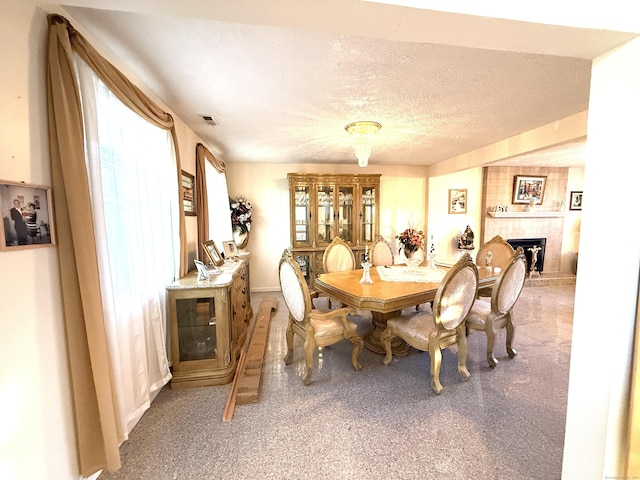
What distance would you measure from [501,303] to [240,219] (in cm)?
361

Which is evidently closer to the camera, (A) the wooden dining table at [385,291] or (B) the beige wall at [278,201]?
(A) the wooden dining table at [385,291]

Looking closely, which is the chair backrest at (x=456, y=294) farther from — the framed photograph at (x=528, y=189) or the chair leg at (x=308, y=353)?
the framed photograph at (x=528, y=189)

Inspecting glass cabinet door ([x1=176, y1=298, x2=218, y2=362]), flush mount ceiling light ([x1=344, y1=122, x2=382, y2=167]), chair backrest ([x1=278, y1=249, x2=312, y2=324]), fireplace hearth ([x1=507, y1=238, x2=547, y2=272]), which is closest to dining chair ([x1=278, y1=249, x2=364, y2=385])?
chair backrest ([x1=278, y1=249, x2=312, y2=324])

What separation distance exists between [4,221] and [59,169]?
0.32 m

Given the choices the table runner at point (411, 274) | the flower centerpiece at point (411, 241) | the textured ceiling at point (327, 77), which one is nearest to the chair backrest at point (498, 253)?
the table runner at point (411, 274)

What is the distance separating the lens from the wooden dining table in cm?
205

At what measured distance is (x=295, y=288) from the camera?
81.2 inches

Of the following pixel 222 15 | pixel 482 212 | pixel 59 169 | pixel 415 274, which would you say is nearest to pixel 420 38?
pixel 222 15

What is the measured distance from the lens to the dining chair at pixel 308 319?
2023 millimetres

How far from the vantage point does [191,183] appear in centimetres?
273

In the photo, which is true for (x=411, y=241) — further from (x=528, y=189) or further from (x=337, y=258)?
(x=528, y=189)

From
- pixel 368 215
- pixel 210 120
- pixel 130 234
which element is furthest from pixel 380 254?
pixel 130 234

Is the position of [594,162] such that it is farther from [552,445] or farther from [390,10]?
[552,445]

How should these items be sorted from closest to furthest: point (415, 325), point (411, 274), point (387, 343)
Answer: point (415, 325), point (387, 343), point (411, 274)
